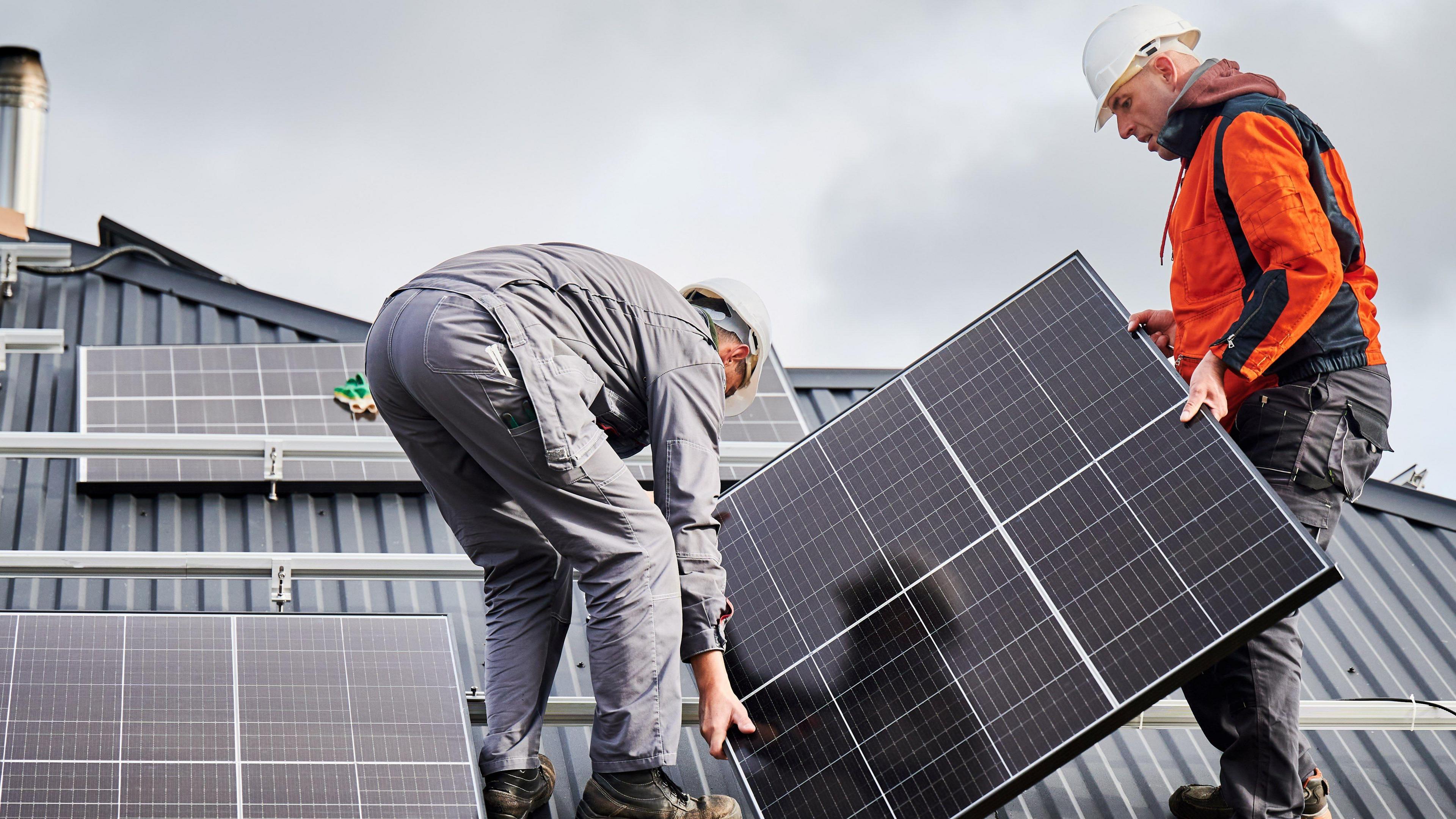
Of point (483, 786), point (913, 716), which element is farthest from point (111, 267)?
point (913, 716)

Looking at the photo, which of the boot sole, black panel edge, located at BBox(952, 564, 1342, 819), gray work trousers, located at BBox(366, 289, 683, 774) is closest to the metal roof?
the boot sole

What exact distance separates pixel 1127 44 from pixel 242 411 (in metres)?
5.46

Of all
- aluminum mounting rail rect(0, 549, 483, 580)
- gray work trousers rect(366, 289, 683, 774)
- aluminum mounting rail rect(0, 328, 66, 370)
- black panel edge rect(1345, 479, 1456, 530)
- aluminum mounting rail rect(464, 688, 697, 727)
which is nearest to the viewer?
gray work trousers rect(366, 289, 683, 774)

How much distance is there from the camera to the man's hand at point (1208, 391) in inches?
174

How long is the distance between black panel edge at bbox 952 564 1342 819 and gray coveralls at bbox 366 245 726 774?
0.96 metres

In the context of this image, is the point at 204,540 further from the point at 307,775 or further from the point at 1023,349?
the point at 1023,349

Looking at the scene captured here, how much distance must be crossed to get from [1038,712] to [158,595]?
4.17m

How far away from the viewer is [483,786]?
450 centimetres

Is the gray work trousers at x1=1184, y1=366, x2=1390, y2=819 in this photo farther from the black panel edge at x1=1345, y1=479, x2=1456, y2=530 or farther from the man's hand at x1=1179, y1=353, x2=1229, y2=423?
the black panel edge at x1=1345, y1=479, x2=1456, y2=530

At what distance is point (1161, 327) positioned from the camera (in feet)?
16.9

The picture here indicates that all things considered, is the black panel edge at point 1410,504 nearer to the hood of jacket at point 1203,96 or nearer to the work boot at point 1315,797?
the work boot at point 1315,797

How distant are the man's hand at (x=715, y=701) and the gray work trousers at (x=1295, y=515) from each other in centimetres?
154

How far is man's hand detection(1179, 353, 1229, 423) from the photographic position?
442cm

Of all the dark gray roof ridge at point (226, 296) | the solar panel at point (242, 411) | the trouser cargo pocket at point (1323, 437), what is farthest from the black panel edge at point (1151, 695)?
the dark gray roof ridge at point (226, 296)
